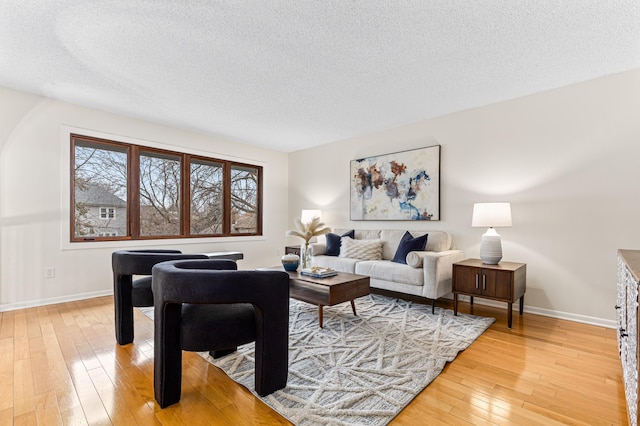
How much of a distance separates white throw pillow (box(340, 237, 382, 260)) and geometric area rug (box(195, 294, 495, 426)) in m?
0.79

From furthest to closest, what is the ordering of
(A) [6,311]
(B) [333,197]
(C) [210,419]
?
(B) [333,197], (A) [6,311], (C) [210,419]

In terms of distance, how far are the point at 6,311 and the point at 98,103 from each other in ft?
8.23

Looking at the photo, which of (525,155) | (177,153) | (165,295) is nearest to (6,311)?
(177,153)

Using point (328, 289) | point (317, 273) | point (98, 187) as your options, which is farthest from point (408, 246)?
point (98, 187)

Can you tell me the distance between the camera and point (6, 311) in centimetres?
326

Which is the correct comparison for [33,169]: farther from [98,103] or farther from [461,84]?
[461,84]

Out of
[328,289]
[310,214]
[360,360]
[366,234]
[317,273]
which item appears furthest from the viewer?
[310,214]

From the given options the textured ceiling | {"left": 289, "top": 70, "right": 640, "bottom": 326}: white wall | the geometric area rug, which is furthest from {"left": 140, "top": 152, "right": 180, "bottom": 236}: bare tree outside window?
{"left": 289, "top": 70, "right": 640, "bottom": 326}: white wall

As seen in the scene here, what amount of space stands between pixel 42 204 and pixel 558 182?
18.7 ft

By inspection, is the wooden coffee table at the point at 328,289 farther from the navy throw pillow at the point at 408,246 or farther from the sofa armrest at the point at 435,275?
the navy throw pillow at the point at 408,246

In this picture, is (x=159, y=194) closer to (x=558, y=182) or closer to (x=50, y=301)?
(x=50, y=301)

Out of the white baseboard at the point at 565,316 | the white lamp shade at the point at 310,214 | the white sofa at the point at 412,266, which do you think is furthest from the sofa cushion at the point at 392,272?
the white lamp shade at the point at 310,214

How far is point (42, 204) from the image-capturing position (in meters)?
3.50

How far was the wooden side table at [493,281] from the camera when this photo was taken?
2.85 m
